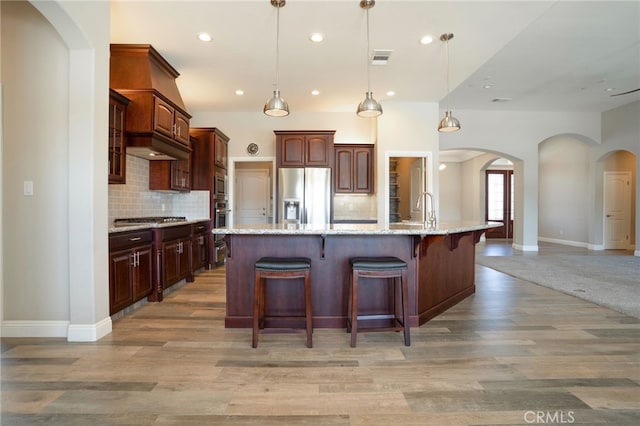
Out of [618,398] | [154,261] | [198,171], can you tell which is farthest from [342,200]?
[618,398]

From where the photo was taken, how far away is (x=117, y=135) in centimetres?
361

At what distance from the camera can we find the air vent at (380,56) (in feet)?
13.7

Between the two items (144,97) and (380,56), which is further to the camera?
(380,56)

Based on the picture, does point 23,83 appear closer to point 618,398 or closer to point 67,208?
point 67,208

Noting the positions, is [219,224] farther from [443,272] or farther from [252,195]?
[443,272]

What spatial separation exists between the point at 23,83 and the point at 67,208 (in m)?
1.09

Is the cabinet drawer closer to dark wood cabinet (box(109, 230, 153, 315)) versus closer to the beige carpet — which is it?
dark wood cabinet (box(109, 230, 153, 315))

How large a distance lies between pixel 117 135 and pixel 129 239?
1.16 meters

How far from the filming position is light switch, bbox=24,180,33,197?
2.76 m

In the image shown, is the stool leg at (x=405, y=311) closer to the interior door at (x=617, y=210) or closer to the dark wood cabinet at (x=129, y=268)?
the dark wood cabinet at (x=129, y=268)

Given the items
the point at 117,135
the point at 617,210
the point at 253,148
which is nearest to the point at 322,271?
the point at 117,135

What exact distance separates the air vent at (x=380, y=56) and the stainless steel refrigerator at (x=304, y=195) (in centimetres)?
217

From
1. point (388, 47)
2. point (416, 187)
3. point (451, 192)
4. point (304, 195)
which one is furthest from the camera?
point (451, 192)

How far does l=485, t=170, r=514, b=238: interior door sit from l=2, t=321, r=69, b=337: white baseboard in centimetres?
1179
